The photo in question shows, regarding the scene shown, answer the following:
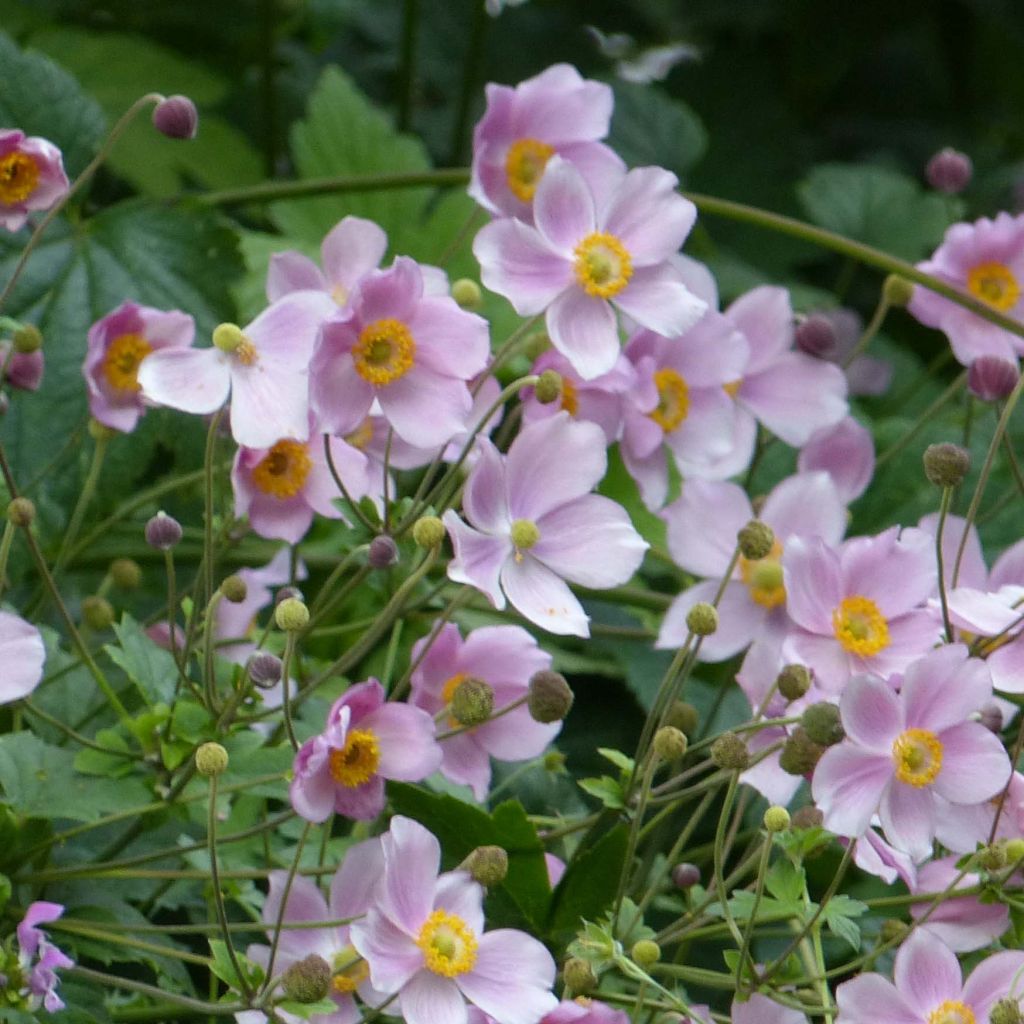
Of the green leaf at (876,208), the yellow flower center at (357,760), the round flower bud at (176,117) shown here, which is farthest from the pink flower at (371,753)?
the green leaf at (876,208)

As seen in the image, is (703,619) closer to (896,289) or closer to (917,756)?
(917,756)

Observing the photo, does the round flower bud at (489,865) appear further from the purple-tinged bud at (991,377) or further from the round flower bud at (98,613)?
the purple-tinged bud at (991,377)

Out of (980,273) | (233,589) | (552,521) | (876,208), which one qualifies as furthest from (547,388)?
(876,208)

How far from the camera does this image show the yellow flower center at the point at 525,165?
3.24 ft

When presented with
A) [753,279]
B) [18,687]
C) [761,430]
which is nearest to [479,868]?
[18,687]

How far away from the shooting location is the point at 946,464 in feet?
2.45

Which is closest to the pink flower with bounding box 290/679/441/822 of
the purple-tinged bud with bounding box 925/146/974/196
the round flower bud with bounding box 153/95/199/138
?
the round flower bud with bounding box 153/95/199/138

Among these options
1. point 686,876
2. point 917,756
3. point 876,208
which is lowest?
point 876,208

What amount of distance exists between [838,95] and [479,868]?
1.39 metres

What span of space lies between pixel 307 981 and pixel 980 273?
2.15ft

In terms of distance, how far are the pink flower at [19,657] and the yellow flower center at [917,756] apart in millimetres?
359

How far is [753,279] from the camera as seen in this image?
1.44 metres

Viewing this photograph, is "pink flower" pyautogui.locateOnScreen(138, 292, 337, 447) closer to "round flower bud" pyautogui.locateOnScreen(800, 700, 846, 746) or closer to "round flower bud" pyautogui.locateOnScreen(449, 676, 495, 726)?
"round flower bud" pyautogui.locateOnScreen(449, 676, 495, 726)

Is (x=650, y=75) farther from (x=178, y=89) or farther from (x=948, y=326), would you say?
(x=948, y=326)
